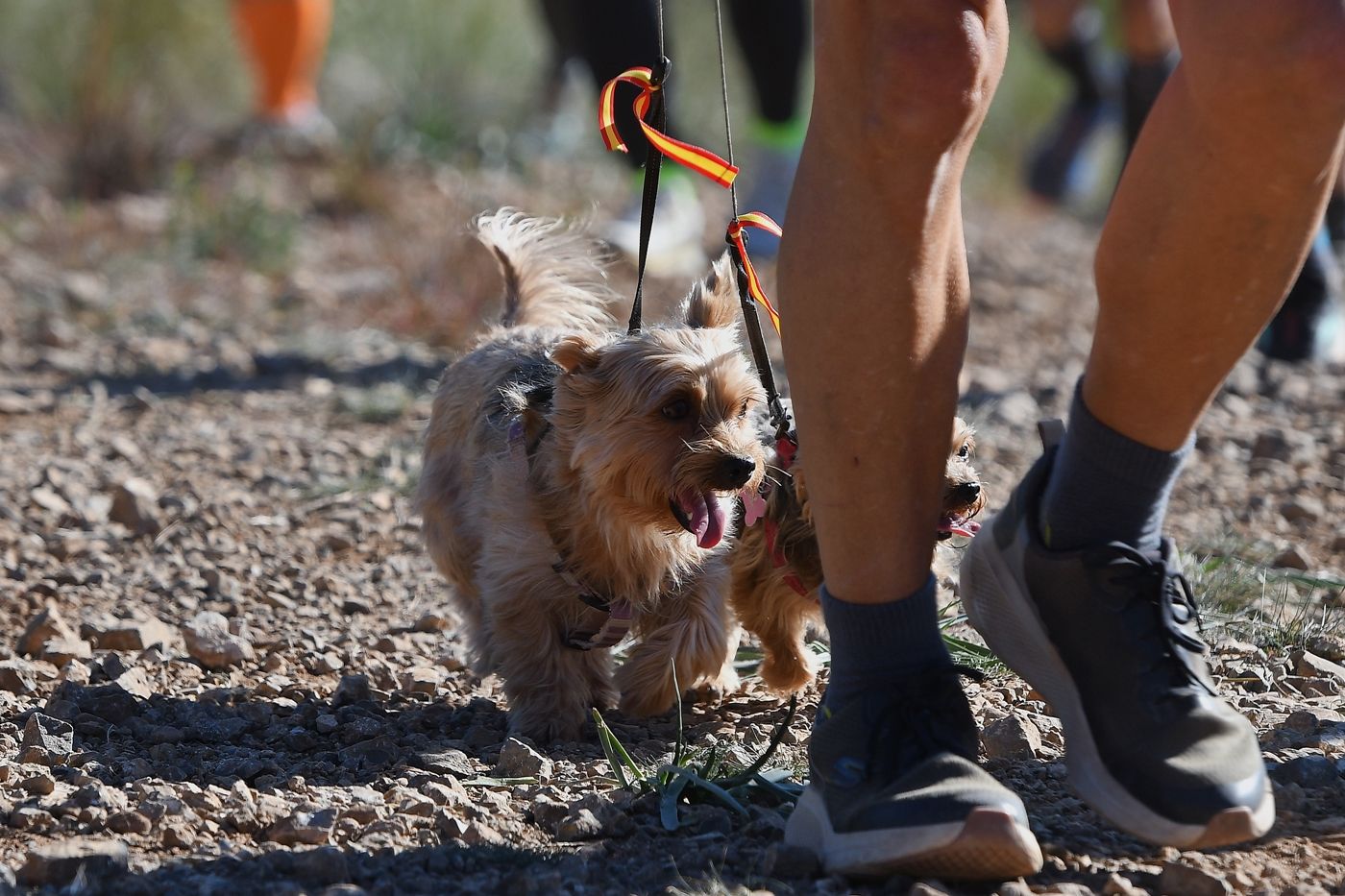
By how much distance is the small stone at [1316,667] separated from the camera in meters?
3.29

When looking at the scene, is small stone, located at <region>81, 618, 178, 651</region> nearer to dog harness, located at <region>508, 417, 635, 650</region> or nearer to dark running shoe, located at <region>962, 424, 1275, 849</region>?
dog harness, located at <region>508, 417, 635, 650</region>

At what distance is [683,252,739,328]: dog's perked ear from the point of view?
370 centimetres

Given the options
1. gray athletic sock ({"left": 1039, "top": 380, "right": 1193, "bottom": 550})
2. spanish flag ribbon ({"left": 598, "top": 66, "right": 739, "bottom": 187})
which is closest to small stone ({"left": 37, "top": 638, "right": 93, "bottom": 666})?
spanish flag ribbon ({"left": 598, "top": 66, "right": 739, "bottom": 187})

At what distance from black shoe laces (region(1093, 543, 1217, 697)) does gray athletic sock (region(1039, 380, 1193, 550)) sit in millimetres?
41

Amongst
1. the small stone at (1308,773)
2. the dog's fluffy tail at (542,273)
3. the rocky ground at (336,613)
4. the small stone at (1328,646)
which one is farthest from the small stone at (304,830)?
the small stone at (1328,646)

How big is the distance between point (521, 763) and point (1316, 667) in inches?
68.0

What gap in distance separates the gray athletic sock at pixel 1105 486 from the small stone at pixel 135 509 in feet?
9.52

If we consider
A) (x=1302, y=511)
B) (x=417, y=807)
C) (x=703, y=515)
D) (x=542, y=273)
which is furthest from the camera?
(x=1302, y=511)

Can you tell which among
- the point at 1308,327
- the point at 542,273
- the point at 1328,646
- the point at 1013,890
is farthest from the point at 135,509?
the point at 1308,327

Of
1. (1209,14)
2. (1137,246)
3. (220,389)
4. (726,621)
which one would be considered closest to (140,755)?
(726,621)

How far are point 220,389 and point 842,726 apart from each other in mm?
4283

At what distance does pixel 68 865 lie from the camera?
2.26 meters

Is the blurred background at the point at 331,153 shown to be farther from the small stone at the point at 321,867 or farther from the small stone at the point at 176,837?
the small stone at the point at 321,867

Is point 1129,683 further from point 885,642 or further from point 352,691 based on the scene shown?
point 352,691
